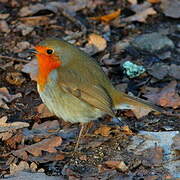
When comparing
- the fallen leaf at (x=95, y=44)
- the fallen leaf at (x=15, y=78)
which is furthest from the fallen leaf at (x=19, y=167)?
the fallen leaf at (x=95, y=44)

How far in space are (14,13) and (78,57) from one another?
217 cm

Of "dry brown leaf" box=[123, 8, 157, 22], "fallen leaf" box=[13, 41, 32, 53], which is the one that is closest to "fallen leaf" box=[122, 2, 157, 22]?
"dry brown leaf" box=[123, 8, 157, 22]

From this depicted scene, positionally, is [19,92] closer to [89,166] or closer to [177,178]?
[89,166]

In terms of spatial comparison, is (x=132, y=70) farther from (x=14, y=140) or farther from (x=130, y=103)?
(x=14, y=140)

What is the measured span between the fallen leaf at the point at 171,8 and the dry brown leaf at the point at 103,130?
2.26 m

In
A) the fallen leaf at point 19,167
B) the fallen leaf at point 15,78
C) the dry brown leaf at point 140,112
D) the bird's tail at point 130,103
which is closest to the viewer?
the fallen leaf at point 19,167

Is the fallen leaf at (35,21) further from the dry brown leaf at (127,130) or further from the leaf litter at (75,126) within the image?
the dry brown leaf at (127,130)

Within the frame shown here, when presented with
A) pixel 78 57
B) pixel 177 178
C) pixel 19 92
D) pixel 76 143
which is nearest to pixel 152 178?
pixel 177 178

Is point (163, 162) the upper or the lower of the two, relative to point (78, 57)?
lower

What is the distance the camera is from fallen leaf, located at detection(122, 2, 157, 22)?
6.34m

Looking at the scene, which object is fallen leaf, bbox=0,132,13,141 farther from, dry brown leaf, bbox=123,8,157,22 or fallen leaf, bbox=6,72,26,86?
dry brown leaf, bbox=123,8,157,22

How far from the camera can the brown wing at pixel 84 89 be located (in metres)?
4.32

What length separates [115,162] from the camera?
4.12m

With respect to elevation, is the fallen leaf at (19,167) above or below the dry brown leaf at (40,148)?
above
